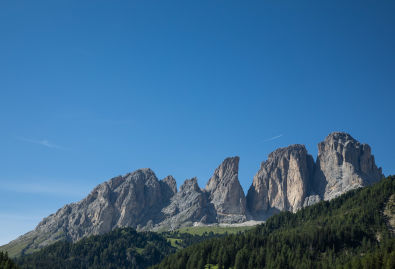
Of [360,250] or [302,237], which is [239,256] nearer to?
[302,237]

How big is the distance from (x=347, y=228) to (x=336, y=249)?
16.8 metres

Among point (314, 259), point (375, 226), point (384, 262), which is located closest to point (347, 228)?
point (375, 226)

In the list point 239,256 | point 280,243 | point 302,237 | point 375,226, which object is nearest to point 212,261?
point 239,256

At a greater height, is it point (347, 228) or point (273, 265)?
point (347, 228)

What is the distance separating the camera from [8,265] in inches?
5792

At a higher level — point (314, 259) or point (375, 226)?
point (375, 226)

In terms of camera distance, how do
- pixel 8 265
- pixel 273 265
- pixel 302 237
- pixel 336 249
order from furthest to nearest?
1. pixel 302 237
2. pixel 336 249
3. pixel 273 265
4. pixel 8 265

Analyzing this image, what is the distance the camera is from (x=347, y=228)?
198m

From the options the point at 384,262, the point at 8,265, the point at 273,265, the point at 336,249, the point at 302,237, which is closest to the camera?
the point at 384,262

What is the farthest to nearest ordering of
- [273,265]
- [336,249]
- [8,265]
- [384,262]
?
1. [336,249]
2. [273,265]
3. [8,265]
4. [384,262]

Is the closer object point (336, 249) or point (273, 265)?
point (273, 265)

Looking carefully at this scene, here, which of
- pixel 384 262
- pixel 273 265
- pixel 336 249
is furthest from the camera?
pixel 336 249

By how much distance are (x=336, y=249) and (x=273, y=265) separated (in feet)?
119

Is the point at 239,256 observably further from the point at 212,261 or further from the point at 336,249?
the point at 336,249
